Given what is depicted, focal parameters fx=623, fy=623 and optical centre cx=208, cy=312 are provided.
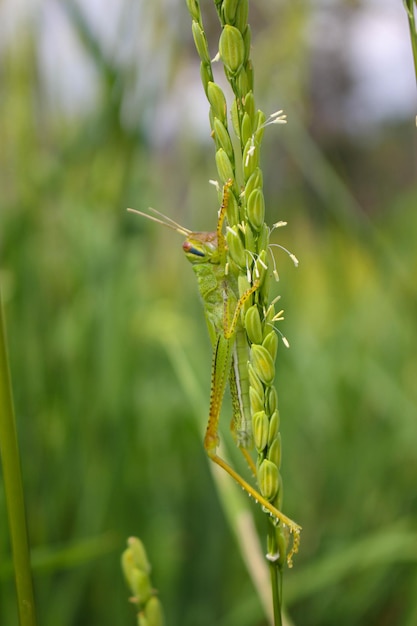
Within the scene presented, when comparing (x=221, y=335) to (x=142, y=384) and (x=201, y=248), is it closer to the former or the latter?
(x=201, y=248)

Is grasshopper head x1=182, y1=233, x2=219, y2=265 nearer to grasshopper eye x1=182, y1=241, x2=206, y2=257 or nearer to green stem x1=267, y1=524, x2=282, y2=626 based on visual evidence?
grasshopper eye x1=182, y1=241, x2=206, y2=257

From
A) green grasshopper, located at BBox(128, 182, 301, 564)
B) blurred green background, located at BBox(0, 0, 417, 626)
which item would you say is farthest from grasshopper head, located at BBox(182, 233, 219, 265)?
blurred green background, located at BBox(0, 0, 417, 626)

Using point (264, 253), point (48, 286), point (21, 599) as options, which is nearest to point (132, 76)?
point (48, 286)

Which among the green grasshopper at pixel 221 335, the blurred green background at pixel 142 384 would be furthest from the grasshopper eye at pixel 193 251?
the blurred green background at pixel 142 384

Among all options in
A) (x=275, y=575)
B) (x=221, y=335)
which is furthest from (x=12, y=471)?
(x=221, y=335)

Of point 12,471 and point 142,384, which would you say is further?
point 142,384

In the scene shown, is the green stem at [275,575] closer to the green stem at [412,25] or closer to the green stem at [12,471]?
the green stem at [12,471]
